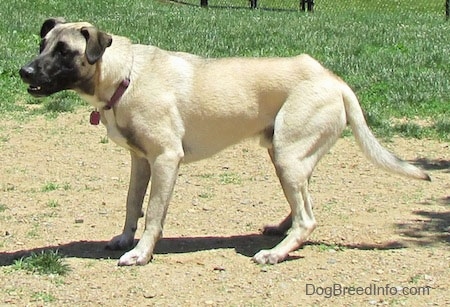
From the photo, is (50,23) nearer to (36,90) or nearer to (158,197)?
(36,90)

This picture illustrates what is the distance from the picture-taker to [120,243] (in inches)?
211

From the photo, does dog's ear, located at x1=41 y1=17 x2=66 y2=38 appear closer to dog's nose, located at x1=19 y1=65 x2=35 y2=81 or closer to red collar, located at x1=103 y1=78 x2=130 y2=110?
dog's nose, located at x1=19 y1=65 x2=35 y2=81

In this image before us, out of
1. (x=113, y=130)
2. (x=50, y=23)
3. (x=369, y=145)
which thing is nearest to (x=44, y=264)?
(x=113, y=130)

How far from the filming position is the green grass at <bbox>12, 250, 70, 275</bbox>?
4843mm

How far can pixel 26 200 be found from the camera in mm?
6348

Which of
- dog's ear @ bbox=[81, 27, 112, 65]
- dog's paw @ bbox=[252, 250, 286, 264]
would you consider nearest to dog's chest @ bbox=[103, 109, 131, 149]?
dog's ear @ bbox=[81, 27, 112, 65]

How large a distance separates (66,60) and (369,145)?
6.07 ft

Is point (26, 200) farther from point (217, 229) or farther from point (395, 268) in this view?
point (395, 268)

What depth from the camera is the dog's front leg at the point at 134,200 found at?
17.7 feet

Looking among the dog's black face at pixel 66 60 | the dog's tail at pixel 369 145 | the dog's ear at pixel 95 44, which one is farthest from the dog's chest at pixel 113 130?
the dog's tail at pixel 369 145

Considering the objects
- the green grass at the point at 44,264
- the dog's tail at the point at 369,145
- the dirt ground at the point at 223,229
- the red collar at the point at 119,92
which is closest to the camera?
the dirt ground at the point at 223,229

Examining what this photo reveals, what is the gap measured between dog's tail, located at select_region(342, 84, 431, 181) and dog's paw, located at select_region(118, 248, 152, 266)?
146 cm

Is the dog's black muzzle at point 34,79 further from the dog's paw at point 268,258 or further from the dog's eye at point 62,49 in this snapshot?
the dog's paw at point 268,258

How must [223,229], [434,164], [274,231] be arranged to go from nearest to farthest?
[274,231], [223,229], [434,164]
